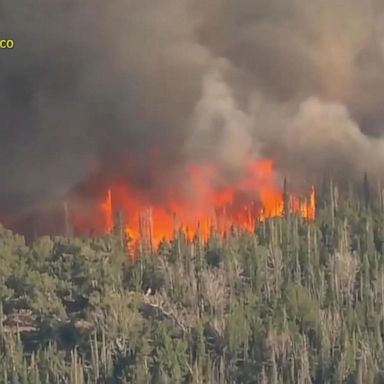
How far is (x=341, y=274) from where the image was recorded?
85750 millimetres

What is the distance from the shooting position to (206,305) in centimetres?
8525

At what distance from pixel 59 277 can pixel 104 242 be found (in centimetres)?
490

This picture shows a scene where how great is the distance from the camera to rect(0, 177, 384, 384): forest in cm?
7644

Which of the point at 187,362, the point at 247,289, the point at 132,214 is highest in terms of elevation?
the point at 132,214

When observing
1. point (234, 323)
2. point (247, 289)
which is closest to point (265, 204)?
point (247, 289)

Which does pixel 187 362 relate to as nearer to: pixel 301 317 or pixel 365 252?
pixel 301 317

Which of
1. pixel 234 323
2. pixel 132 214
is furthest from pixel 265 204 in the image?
pixel 234 323

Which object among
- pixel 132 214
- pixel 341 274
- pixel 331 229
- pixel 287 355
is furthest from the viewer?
pixel 132 214

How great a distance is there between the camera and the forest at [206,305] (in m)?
76.4

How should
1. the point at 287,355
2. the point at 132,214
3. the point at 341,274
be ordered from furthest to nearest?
the point at 132,214 < the point at 341,274 < the point at 287,355

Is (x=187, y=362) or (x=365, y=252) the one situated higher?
(x=365, y=252)

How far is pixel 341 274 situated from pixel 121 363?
14408 millimetres

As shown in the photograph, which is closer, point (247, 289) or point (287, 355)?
point (287, 355)

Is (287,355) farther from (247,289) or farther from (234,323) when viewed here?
(247,289)
